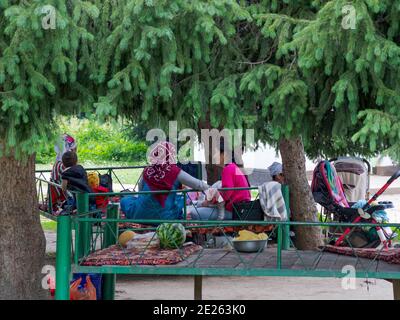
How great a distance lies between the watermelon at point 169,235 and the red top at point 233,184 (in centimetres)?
294

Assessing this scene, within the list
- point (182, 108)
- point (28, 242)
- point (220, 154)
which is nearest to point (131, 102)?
point (182, 108)

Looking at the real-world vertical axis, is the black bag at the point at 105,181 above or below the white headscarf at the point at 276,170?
below

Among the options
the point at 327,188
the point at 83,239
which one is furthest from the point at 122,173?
the point at 83,239

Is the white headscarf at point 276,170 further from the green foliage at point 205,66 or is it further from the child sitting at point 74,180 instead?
the green foliage at point 205,66

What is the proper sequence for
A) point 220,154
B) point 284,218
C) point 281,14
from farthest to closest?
1. point 220,154
2. point 284,218
3. point 281,14

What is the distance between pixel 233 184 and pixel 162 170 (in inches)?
51.2

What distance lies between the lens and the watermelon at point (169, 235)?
8.16 meters

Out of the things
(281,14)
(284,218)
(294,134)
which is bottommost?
(284,218)

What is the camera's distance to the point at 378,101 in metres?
6.91

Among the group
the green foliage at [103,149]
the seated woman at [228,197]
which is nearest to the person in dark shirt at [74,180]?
the seated woman at [228,197]

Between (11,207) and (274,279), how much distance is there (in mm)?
4412

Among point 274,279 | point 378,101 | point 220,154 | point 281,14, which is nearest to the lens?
point 378,101
